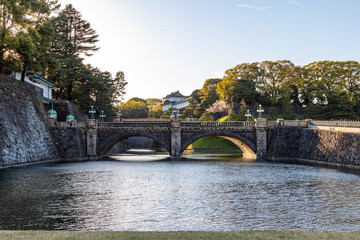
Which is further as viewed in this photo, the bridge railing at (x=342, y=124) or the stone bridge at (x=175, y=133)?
the stone bridge at (x=175, y=133)

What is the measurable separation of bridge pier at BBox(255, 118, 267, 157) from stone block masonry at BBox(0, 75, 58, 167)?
32.7m

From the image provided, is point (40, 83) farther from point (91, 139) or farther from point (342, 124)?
point (342, 124)

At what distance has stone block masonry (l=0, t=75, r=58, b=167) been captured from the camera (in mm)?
41312

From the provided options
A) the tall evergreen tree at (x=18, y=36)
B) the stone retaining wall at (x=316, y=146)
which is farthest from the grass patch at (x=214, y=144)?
the tall evergreen tree at (x=18, y=36)

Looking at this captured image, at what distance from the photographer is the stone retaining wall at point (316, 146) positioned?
42.4m

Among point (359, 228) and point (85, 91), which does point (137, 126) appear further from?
point (359, 228)

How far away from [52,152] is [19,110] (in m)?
9.09

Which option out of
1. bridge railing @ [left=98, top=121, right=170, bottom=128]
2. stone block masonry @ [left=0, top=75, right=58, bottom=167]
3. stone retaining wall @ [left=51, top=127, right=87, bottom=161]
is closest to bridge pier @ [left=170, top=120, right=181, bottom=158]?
bridge railing @ [left=98, top=121, right=170, bottom=128]

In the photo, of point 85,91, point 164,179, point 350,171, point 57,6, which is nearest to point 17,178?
point 164,179

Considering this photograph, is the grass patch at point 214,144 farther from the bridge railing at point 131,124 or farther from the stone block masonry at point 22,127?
the stone block masonry at point 22,127

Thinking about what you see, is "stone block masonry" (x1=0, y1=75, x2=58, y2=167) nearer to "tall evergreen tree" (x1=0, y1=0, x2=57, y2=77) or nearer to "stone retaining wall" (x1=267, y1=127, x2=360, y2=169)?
"tall evergreen tree" (x1=0, y1=0, x2=57, y2=77)

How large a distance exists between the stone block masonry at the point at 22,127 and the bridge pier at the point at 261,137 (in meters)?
32.7

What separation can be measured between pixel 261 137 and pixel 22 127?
3691 centimetres

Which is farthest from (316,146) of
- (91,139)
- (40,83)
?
(40,83)
